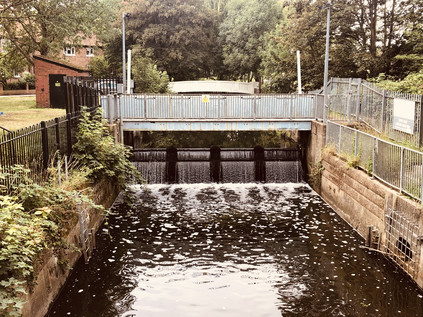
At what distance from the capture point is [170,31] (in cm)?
4841

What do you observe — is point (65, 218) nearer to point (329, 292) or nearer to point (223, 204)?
point (329, 292)

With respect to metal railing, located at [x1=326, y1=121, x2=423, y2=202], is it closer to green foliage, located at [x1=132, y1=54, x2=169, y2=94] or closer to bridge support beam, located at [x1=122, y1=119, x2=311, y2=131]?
bridge support beam, located at [x1=122, y1=119, x2=311, y2=131]

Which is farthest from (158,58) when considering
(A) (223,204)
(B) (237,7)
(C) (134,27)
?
(A) (223,204)

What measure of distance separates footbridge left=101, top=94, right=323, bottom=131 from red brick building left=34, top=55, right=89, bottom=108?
30.2ft

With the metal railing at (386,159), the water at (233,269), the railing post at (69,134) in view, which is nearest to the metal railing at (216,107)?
the metal railing at (386,159)

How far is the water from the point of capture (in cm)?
980

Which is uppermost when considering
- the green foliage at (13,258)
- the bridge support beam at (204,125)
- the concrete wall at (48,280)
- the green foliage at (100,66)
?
the green foliage at (100,66)

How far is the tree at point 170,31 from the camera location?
47750mm

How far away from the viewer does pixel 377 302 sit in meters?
9.95

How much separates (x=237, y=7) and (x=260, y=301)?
168 feet

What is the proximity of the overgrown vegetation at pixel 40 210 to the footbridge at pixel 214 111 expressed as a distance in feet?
16.4

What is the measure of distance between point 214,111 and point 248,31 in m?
34.0

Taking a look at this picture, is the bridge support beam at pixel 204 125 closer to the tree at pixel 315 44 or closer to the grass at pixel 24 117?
the grass at pixel 24 117

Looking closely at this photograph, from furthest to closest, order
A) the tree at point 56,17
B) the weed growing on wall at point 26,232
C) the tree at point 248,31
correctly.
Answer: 1. the tree at point 248,31
2. the tree at point 56,17
3. the weed growing on wall at point 26,232
